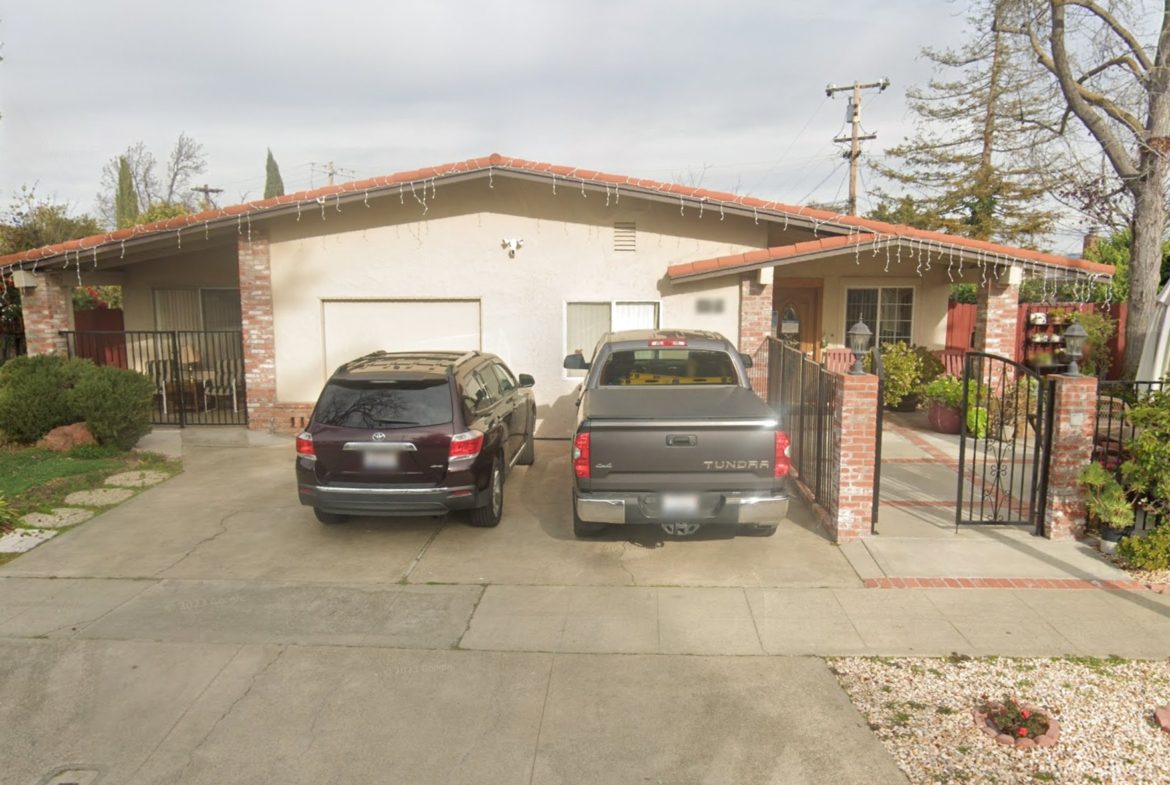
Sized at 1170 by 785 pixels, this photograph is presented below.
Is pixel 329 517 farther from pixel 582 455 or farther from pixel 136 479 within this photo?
pixel 136 479

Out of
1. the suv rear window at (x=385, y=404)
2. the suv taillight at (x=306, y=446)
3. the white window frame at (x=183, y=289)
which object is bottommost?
the suv taillight at (x=306, y=446)

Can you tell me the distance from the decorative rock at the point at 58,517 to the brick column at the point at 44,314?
5.49 m

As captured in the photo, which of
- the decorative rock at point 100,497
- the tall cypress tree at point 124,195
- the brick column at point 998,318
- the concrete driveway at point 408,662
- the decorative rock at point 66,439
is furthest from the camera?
the tall cypress tree at point 124,195

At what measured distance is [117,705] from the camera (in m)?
4.42

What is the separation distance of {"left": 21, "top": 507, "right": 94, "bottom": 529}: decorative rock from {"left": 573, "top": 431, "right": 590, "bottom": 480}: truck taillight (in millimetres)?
5321

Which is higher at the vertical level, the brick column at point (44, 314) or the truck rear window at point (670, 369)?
the brick column at point (44, 314)

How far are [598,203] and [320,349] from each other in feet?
16.2

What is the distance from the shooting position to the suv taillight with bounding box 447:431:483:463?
6.73 meters

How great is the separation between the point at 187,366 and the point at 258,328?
3449 millimetres

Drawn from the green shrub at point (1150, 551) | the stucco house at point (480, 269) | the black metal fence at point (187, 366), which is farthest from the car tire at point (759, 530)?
the black metal fence at point (187, 366)

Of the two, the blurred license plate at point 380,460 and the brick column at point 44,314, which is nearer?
the blurred license plate at point 380,460

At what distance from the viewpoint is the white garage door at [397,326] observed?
12062 mm

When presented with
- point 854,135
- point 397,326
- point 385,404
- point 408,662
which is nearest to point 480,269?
point 397,326

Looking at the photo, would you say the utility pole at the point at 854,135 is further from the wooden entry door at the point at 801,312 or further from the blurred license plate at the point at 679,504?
the blurred license plate at the point at 679,504
